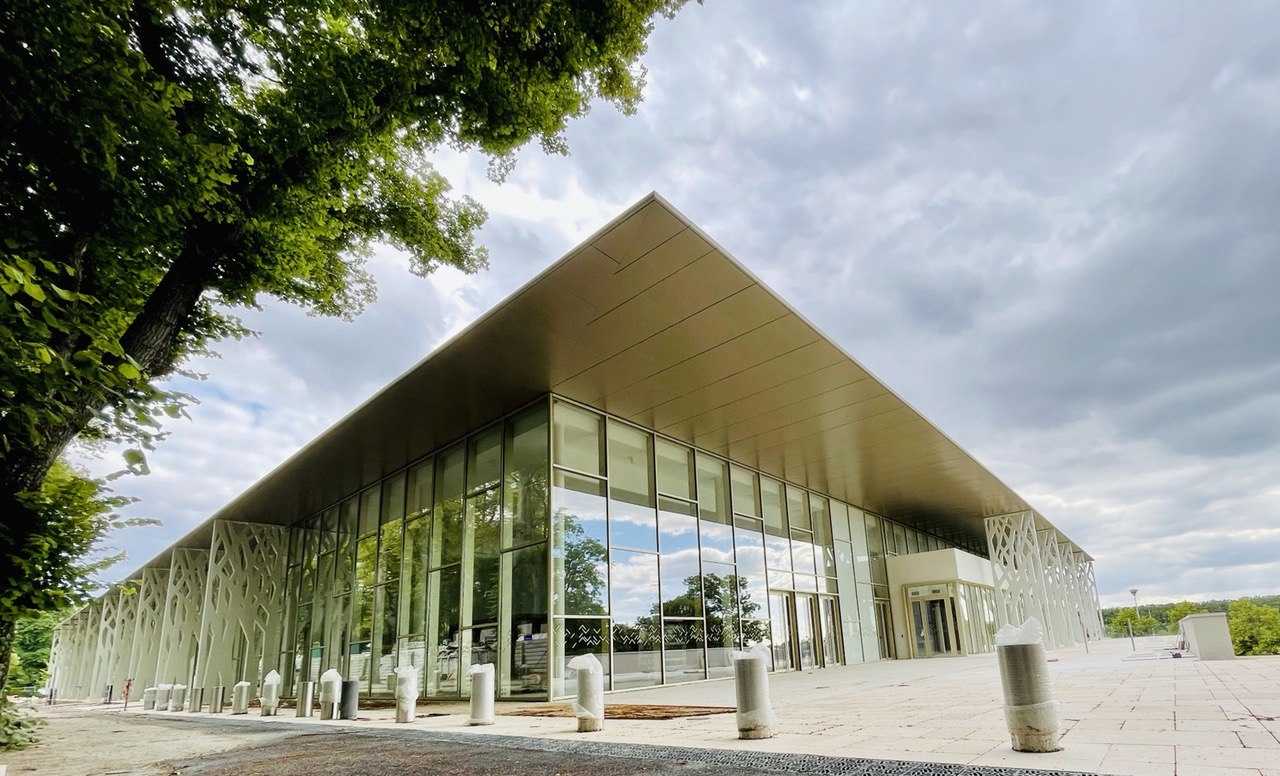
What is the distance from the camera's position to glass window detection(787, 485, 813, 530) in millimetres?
20609

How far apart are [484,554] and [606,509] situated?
9.35 ft

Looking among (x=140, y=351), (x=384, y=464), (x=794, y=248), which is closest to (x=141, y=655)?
(x=384, y=464)

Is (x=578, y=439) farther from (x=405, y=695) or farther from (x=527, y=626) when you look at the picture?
(x=405, y=695)

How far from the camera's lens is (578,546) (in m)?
13.0

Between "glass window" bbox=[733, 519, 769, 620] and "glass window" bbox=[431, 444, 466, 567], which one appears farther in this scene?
"glass window" bbox=[733, 519, 769, 620]

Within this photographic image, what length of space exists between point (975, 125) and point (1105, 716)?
352 inches

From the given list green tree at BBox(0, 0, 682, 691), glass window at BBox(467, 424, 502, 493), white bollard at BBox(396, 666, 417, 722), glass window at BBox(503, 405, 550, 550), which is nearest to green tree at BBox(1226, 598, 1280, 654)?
Result: glass window at BBox(503, 405, 550, 550)

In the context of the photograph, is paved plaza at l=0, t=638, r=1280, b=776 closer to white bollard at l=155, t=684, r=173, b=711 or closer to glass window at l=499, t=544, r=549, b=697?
glass window at l=499, t=544, r=549, b=697

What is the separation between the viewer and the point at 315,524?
21.8 meters

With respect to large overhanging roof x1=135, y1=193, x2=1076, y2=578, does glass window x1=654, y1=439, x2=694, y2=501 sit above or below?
below

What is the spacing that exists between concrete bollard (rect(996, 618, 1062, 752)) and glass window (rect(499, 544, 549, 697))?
9.01m

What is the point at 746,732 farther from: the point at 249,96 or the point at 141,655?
the point at 141,655

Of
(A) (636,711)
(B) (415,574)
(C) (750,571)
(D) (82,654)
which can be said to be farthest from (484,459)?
(D) (82,654)

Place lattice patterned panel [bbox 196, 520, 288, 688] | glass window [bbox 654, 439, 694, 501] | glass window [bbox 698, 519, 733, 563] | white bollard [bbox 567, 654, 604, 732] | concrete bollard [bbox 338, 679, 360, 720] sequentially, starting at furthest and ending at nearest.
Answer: lattice patterned panel [bbox 196, 520, 288, 688], glass window [bbox 698, 519, 733, 563], glass window [bbox 654, 439, 694, 501], concrete bollard [bbox 338, 679, 360, 720], white bollard [bbox 567, 654, 604, 732]
